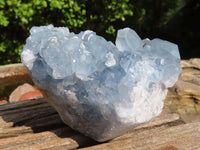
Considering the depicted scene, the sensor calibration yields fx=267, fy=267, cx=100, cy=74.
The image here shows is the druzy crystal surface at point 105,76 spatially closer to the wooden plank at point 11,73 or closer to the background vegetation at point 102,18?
the wooden plank at point 11,73

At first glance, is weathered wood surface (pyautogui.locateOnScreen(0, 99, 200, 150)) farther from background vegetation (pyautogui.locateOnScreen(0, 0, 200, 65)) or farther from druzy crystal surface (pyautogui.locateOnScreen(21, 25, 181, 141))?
background vegetation (pyautogui.locateOnScreen(0, 0, 200, 65))

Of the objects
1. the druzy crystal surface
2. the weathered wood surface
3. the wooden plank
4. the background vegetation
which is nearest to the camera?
the druzy crystal surface

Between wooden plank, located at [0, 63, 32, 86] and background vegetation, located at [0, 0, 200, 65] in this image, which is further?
background vegetation, located at [0, 0, 200, 65]

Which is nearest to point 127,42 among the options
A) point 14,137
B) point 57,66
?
point 57,66

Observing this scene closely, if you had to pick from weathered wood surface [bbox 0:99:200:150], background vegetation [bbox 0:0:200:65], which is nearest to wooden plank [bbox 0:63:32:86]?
background vegetation [bbox 0:0:200:65]

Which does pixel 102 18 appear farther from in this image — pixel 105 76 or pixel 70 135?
pixel 105 76
